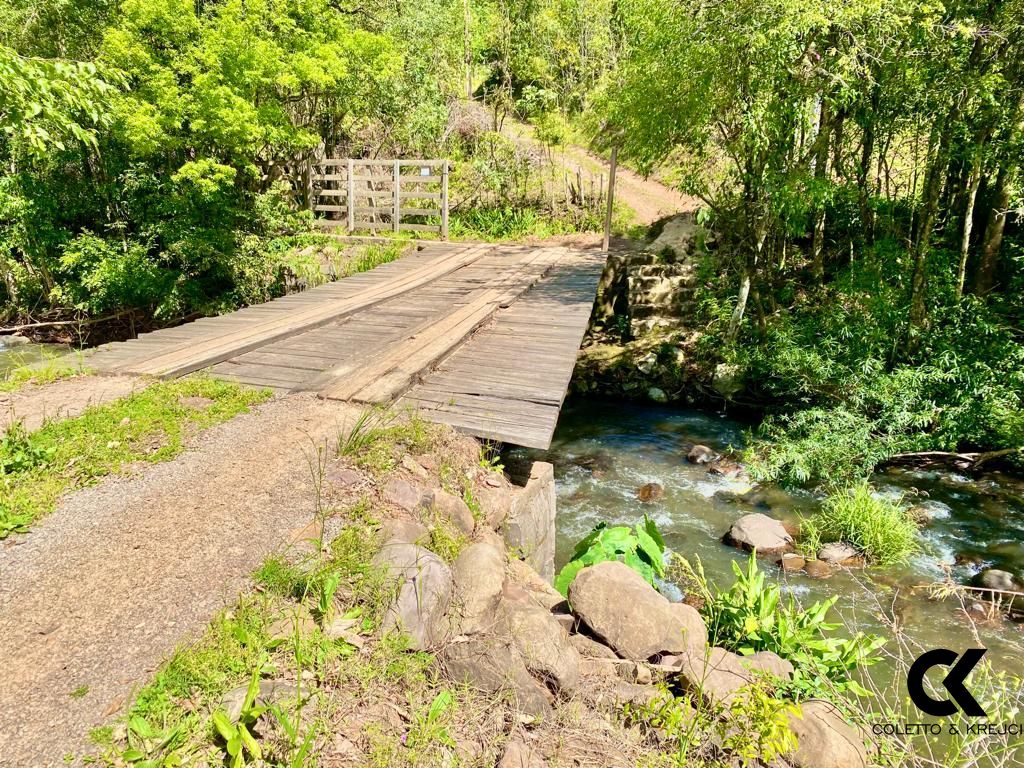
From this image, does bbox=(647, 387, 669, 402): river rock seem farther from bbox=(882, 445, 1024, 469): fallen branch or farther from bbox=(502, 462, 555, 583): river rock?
bbox=(502, 462, 555, 583): river rock

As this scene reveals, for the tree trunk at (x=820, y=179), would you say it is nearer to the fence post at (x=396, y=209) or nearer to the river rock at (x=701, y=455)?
the river rock at (x=701, y=455)

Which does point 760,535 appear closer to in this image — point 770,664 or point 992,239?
point 770,664

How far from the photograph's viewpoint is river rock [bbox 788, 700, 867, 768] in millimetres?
2582

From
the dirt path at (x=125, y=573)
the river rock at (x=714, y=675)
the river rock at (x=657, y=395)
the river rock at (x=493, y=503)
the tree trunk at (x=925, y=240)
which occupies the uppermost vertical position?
the tree trunk at (x=925, y=240)

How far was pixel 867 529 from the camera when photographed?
5.95 m

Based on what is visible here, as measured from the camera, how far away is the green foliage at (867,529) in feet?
19.2

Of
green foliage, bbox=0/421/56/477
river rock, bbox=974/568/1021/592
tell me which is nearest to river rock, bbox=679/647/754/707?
river rock, bbox=974/568/1021/592

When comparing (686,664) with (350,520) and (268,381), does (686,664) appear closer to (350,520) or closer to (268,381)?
(350,520)

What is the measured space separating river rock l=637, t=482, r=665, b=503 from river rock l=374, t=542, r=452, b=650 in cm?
440

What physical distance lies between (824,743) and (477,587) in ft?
5.50

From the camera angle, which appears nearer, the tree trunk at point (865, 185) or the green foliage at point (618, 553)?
the green foliage at point (618, 553)

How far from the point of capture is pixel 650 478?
7609 millimetres

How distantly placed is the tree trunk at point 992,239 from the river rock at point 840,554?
5.13m

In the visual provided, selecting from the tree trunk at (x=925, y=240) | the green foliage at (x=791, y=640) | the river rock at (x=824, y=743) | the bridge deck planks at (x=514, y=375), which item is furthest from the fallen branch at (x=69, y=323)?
the tree trunk at (x=925, y=240)
